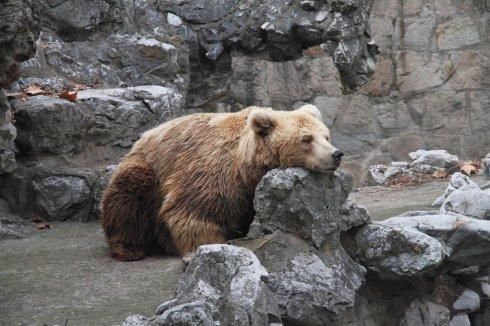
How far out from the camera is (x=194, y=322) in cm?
342

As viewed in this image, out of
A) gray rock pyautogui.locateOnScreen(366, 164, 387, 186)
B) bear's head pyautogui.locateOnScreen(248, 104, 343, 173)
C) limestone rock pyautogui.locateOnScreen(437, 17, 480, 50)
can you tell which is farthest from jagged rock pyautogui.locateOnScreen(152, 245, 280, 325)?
limestone rock pyautogui.locateOnScreen(437, 17, 480, 50)

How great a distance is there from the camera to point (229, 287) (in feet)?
12.9

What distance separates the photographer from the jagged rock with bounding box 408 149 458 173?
8422 millimetres

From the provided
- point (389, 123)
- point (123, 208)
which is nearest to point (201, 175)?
point (123, 208)

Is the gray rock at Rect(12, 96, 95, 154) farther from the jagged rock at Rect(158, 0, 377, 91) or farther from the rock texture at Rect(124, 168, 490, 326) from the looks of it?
the rock texture at Rect(124, 168, 490, 326)

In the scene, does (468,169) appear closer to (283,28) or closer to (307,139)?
(283,28)

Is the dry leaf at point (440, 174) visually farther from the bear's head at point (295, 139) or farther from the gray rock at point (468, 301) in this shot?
the bear's head at point (295, 139)

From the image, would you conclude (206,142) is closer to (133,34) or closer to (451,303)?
(451,303)

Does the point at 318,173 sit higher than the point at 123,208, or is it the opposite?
the point at 318,173

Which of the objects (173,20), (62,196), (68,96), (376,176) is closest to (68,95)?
(68,96)

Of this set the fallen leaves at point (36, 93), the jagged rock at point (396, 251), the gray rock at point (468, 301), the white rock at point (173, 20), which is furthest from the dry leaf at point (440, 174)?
the fallen leaves at point (36, 93)

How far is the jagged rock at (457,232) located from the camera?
5363 mm

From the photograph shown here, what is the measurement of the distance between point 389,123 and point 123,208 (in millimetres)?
4582

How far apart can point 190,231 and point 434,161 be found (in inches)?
160
